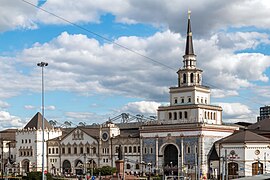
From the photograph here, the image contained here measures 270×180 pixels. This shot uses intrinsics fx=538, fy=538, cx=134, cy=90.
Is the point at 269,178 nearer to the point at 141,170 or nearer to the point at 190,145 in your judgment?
the point at 190,145

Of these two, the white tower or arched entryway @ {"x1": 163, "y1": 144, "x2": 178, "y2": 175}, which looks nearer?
arched entryway @ {"x1": 163, "y1": 144, "x2": 178, "y2": 175}

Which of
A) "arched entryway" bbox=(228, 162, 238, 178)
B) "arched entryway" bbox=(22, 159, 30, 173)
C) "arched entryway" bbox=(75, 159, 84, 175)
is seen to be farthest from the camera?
"arched entryway" bbox=(22, 159, 30, 173)

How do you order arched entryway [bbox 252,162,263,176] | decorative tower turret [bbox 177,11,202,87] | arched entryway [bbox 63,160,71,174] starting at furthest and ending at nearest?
arched entryway [bbox 63,160,71,174]
decorative tower turret [bbox 177,11,202,87]
arched entryway [bbox 252,162,263,176]

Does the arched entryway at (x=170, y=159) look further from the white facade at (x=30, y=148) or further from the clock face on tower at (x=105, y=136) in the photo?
the white facade at (x=30, y=148)

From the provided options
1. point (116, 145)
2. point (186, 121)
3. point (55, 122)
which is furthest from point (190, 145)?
point (55, 122)

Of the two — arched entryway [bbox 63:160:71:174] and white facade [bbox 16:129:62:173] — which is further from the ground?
white facade [bbox 16:129:62:173]

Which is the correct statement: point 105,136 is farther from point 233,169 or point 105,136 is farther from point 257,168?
point 257,168

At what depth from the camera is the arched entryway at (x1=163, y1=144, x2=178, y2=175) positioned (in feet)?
318

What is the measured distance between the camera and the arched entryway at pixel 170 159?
96938mm

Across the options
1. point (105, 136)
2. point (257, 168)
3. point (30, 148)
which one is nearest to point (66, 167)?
point (30, 148)

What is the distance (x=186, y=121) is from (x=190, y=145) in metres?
4.75

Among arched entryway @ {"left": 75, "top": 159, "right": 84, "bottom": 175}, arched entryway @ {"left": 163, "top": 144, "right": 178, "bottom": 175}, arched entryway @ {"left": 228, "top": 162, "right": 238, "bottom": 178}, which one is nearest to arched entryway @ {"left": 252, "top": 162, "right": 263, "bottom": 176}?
arched entryway @ {"left": 228, "top": 162, "right": 238, "bottom": 178}

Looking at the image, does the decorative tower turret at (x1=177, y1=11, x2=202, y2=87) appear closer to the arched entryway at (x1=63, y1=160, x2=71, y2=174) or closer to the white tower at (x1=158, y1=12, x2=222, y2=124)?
the white tower at (x1=158, y1=12, x2=222, y2=124)

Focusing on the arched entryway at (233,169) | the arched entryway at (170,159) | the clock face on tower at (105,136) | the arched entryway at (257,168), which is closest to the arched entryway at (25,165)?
the clock face on tower at (105,136)
